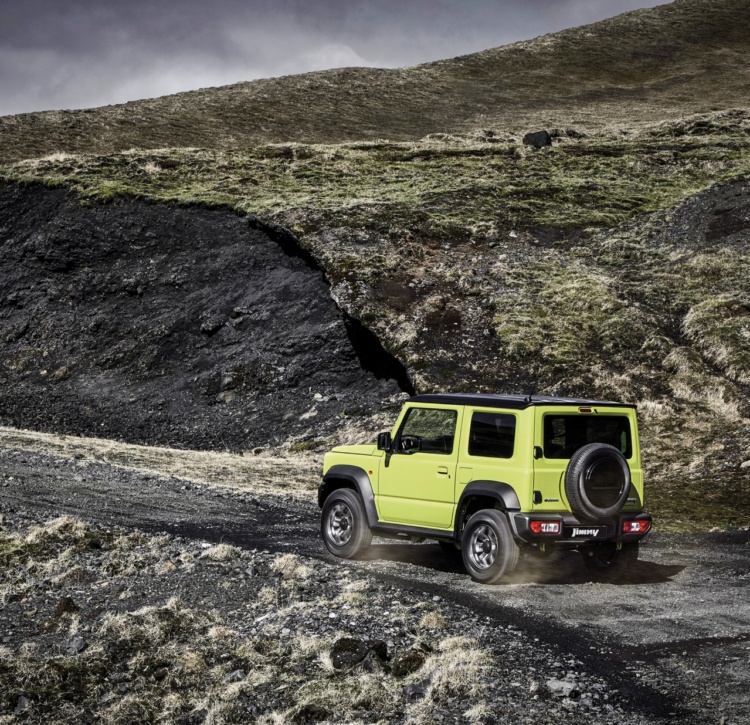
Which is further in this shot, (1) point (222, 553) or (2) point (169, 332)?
(2) point (169, 332)

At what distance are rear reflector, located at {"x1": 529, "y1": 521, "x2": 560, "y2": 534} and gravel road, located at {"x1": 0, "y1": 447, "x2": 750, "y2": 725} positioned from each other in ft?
2.60

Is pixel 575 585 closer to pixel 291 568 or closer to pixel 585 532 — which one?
pixel 585 532

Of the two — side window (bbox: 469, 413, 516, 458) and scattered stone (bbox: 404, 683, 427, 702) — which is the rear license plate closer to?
side window (bbox: 469, 413, 516, 458)

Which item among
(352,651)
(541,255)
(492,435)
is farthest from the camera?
(541,255)

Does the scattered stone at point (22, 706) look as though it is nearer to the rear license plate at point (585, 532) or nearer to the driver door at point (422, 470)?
the driver door at point (422, 470)

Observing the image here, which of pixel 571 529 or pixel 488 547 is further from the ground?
pixel 571 529

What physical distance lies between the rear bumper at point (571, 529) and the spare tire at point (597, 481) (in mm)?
140

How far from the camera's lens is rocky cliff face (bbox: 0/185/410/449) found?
30.8 meters

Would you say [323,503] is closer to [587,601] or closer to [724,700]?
[587,601]

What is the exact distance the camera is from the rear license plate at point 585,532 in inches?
436

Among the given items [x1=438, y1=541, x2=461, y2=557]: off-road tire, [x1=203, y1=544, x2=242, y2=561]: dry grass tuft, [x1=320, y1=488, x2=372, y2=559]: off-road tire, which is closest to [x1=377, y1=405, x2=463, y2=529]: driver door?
[x1=320, y1=488, x2=372, y2=559]: off-road tire

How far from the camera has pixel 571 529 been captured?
11.1 metres

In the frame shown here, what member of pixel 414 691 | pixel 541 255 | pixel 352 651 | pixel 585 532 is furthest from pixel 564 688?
pixel 541 255

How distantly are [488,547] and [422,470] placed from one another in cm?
143
